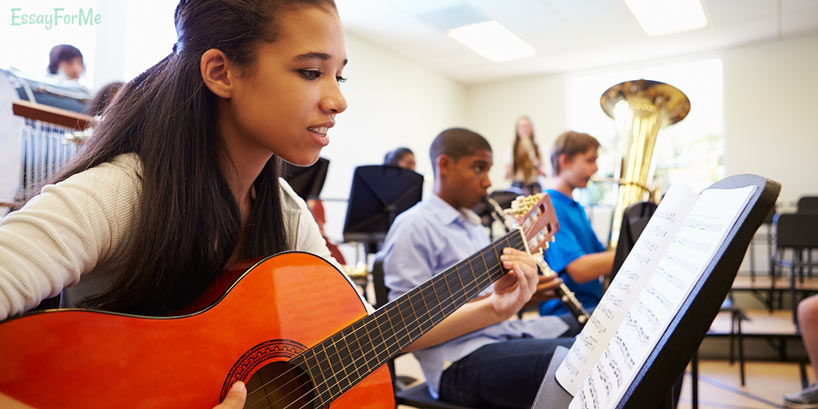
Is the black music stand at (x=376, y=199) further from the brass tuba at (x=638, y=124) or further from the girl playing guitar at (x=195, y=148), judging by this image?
the girl playing guitar at (x=195, y=148)

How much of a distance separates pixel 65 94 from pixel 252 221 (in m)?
1.36

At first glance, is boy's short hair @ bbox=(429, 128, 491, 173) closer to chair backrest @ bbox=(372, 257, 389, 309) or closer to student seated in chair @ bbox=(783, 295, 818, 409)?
chair backrest @ bbox=(372, 257, 389, 309)

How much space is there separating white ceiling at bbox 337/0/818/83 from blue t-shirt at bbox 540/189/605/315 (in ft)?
13.1

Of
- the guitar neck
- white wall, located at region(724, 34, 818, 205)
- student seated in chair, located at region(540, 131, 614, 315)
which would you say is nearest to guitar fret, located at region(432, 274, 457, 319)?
the guitar neck

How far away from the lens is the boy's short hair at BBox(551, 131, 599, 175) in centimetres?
308

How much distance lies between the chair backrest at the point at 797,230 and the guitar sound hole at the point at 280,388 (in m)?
4.04

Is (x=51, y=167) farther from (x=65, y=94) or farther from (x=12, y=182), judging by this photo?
(x=65, y=94)

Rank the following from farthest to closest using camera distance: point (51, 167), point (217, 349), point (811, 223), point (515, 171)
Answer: point (515, 171)
point (811, 223)
point (51, 167)
point (217, 349)

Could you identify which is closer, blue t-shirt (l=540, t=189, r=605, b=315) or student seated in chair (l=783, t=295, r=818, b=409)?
blue t-shirt (l=540, t=189, r=605, b=315)

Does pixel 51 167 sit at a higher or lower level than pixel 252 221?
higher

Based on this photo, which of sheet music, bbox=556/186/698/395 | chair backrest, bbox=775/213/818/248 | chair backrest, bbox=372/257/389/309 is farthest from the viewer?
chair backrest, bbox=775/213/818/248

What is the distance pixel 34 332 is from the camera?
0.68 m

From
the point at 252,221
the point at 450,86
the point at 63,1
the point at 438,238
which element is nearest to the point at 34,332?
the point at 252,221

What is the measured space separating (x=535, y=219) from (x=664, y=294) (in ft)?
2.88
